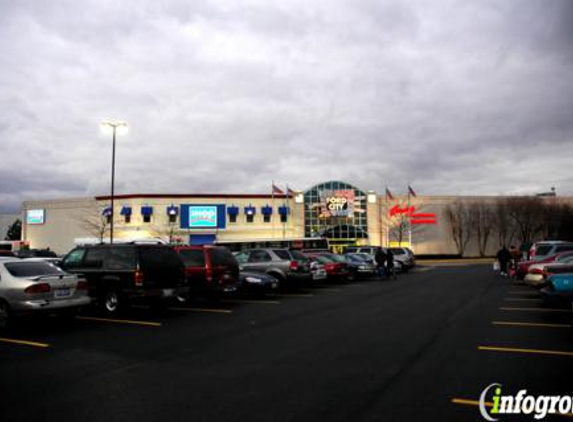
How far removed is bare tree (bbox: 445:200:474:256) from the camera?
225 feet

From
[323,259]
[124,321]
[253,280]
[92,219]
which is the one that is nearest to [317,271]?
[323,259]

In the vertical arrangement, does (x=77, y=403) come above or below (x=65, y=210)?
below

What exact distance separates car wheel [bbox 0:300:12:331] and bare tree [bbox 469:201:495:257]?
65602 mm

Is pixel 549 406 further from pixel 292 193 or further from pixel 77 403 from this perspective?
pixel 292 193

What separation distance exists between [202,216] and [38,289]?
54.2m

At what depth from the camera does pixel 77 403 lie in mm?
5758

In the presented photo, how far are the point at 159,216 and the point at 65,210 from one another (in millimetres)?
15156

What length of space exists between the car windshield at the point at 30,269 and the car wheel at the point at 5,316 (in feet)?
2.21

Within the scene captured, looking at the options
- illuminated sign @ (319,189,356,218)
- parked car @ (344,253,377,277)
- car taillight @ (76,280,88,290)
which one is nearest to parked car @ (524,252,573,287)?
parked car @ (344,253,377,277)

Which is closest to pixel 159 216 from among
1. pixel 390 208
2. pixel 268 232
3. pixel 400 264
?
pixel 268 232

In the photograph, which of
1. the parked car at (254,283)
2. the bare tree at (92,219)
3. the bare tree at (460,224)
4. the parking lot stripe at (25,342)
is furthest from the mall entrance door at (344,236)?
the parking lot stripe at (25,342)

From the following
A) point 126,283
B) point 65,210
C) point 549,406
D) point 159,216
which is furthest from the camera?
point 65,210

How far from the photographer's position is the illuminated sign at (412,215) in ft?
219

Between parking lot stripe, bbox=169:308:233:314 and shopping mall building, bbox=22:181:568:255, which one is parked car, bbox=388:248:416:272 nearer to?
parking lot stripe, bbox=169:308:233:314
